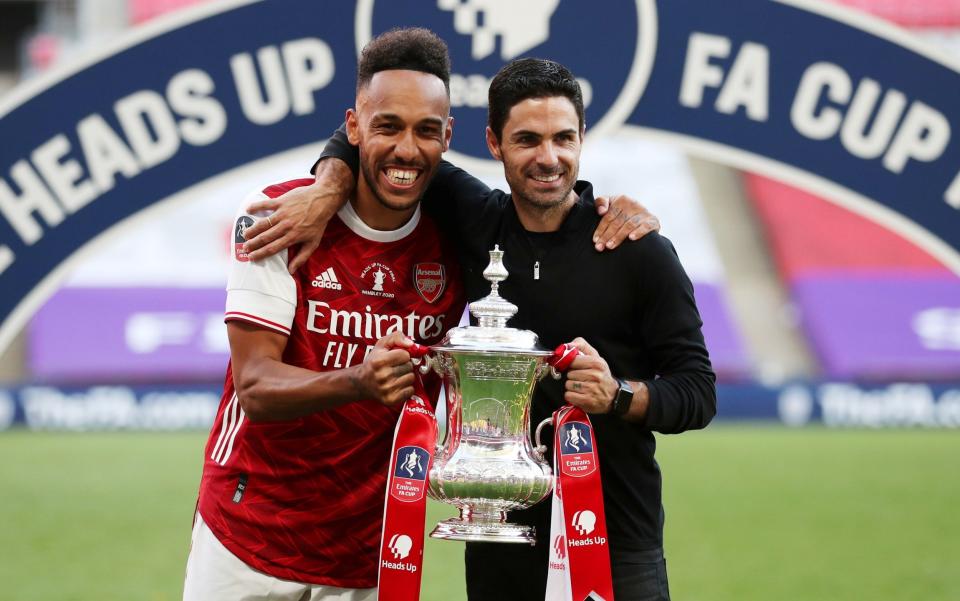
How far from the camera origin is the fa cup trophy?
3.01 meters

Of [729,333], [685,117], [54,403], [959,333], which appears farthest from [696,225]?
[685,117]

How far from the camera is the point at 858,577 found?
843cm

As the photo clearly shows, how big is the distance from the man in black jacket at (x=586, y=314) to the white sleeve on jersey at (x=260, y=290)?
179 mm

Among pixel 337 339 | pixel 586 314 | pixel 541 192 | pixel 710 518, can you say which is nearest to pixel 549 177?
pixel 541 192

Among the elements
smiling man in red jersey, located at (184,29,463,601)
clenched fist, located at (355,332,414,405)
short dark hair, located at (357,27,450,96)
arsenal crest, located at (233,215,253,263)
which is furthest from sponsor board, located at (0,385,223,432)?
clenched fist, located at (355,332,414,405)

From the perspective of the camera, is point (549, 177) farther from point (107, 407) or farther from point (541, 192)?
point (107, 407)

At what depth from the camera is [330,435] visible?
342cm

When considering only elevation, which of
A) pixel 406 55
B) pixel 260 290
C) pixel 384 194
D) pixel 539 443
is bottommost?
pixel 539 443

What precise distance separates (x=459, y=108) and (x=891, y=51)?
4.80 feet

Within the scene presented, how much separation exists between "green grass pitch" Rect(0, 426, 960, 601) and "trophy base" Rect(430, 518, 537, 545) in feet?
15.3

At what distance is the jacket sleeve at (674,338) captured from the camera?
318 centimetres

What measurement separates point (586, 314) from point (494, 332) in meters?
0.35

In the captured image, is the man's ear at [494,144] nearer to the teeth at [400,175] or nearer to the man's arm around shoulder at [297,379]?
the teeth at [400,175]

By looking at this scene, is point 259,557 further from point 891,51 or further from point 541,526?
point 891,51
